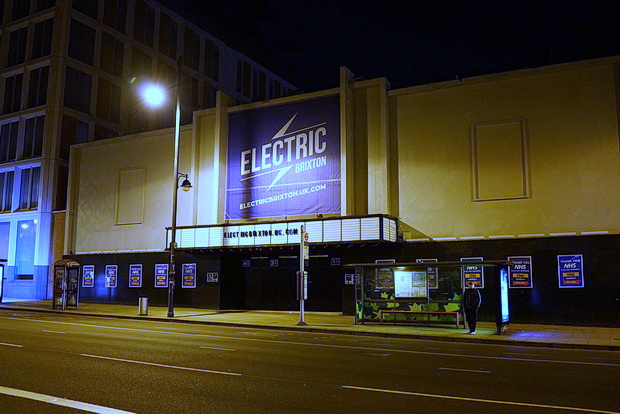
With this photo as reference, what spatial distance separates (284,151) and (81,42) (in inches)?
921

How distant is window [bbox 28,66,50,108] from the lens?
4178cm

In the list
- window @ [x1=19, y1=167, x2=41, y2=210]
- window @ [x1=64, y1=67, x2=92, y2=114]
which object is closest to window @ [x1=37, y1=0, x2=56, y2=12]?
window @ [x1=64, y1=67, x2=92, y2=114]

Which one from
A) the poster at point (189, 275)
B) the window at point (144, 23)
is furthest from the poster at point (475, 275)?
the window at point (144, 23)

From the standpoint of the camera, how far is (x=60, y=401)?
25.5ft

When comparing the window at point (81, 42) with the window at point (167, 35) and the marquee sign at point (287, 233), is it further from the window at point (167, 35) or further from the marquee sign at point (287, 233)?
the marquee sign at point (287, 233)

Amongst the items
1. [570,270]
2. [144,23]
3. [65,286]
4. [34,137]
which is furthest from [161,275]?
[144,23]

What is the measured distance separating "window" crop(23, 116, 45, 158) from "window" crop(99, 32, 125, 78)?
6.36 meters

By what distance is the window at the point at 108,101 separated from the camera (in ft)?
145

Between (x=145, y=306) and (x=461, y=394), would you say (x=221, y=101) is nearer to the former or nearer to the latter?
(x=145, y=306)

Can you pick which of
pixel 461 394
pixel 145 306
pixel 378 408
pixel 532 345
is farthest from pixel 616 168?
pixel 145 306

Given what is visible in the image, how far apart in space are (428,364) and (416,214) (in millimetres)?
14047

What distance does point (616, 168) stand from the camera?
21844mm

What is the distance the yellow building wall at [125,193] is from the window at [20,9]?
1539 cm

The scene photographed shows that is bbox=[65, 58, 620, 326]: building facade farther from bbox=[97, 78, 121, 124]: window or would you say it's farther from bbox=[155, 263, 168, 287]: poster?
bbox=[97, 78, 121, 124]: window
